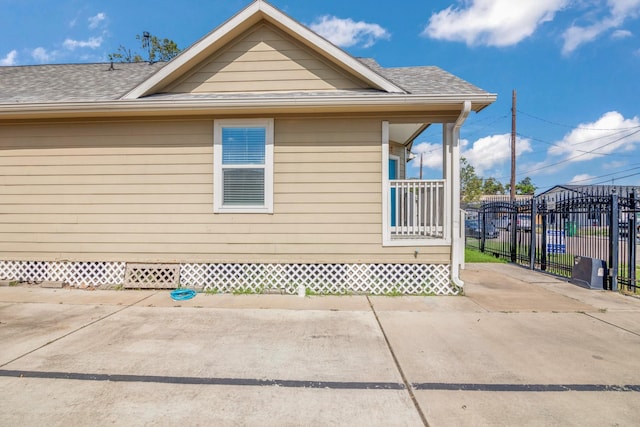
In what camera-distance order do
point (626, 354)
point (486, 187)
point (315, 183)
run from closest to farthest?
point (626, 354) → point (315, 183) → point (486, 187)

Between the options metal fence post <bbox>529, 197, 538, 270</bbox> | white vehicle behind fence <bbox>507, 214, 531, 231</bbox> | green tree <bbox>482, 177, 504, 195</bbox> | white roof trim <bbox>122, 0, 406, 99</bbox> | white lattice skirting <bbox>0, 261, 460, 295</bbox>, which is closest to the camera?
white roof trim <bbox>122, 0, 406, 99</bbox>

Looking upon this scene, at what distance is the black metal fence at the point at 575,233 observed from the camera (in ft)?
19.2

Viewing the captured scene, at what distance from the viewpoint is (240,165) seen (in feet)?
18.0

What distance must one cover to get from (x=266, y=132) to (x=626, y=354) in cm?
542

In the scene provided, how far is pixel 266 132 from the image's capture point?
17.9 ft

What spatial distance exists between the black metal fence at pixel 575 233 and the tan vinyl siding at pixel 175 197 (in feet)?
11.1

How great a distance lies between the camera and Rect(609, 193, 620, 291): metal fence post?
5789mm

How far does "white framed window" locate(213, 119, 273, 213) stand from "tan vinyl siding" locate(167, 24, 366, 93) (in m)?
0.73

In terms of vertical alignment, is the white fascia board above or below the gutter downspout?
above

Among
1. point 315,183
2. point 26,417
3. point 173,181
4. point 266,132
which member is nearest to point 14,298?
point 173,181

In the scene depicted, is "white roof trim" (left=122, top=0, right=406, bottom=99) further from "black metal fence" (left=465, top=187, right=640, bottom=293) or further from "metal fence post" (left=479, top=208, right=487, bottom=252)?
"metal fence post" (left=479, top=208, right=487, bottom=252)

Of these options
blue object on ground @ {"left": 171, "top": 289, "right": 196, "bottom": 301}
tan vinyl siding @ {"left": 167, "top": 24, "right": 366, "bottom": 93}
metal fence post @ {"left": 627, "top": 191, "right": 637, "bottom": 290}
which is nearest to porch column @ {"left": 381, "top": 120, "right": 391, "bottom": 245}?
tan vinyl siding @ {"left": 167, "top": 24, "right": 366, "bottom": 93}

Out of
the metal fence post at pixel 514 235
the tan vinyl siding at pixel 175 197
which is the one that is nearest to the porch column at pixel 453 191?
the tan vinyl siding at pixel 175 197

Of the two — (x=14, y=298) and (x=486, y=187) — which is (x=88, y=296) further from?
(x=486, y=187)
